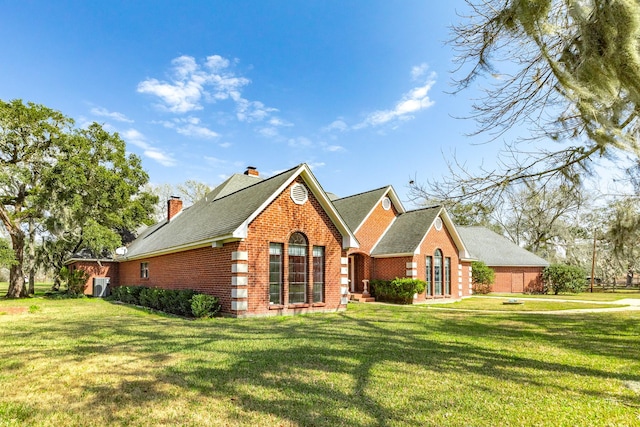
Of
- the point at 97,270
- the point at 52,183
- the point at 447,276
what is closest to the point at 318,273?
the point at 447,276

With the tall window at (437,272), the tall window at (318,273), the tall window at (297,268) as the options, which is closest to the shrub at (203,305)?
the tall window at (297,268)

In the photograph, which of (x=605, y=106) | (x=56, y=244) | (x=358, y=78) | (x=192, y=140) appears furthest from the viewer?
(x=56, y=244)

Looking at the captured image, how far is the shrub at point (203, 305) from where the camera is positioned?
13125 mm

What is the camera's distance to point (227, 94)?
1939 centimetres

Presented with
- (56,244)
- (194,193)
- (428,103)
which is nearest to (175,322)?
(428,103)

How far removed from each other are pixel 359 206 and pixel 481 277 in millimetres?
11748

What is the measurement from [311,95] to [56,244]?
75.6ft

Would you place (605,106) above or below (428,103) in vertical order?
below

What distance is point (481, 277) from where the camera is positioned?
2956 cm

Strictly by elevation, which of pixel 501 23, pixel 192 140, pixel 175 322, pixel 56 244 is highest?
pixel 192 140

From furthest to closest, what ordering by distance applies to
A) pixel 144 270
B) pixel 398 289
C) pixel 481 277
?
pixel 481 277
pixel 144 270
pixel 398 289

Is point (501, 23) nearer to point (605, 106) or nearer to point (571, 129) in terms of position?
point (605, 106)

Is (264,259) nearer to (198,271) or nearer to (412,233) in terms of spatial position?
(198,271)

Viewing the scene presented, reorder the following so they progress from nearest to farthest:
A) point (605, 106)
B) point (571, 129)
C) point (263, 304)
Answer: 1. point (605, 106)
2. point (571, 129)
3. point (263, 304)
